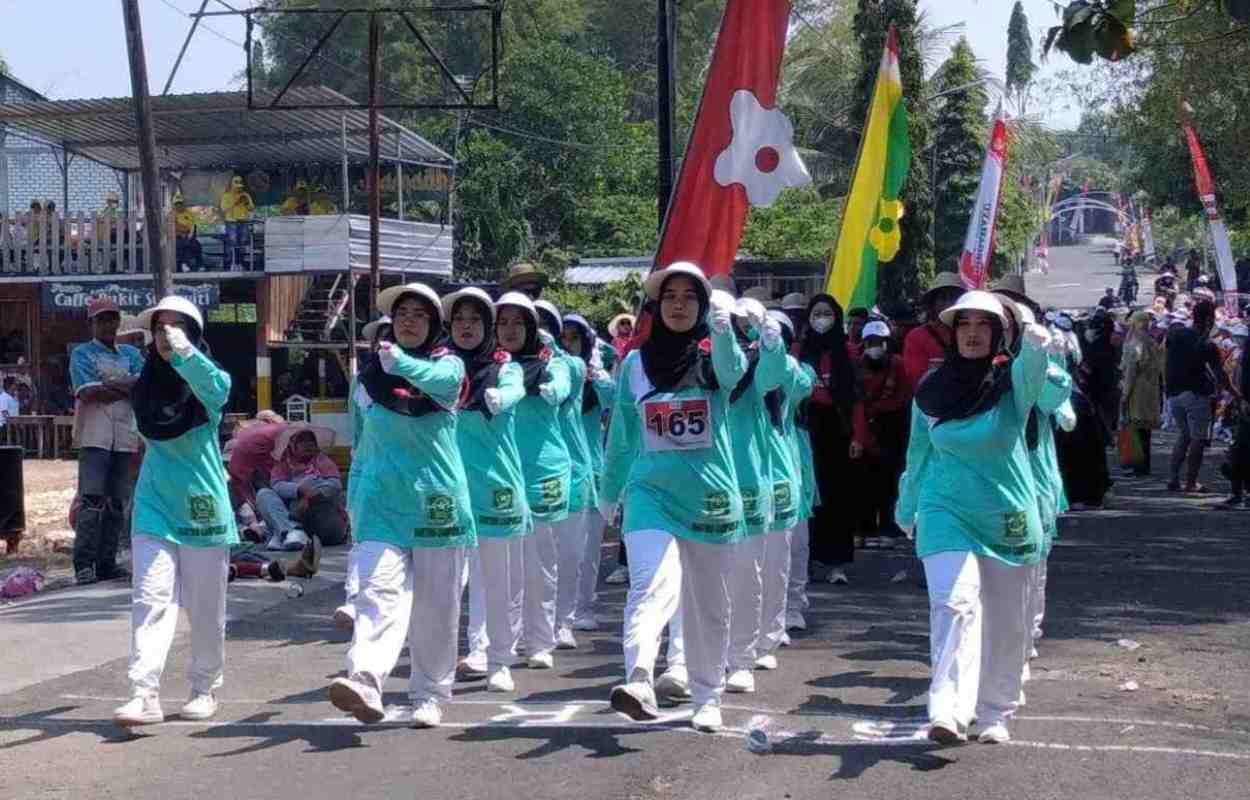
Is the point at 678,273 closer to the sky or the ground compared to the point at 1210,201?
closer to the ground

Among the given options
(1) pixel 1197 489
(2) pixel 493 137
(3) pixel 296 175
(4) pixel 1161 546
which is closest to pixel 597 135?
(2) pixel 493 137

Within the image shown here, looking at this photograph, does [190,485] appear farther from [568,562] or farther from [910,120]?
[910,120]

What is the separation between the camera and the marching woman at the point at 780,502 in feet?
32.0

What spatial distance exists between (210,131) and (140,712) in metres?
24.1

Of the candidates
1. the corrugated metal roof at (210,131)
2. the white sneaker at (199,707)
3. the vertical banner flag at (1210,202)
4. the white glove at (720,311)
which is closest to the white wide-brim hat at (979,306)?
the white glove at (720,311)

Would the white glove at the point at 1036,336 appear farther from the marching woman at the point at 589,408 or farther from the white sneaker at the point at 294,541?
the white sneaker at the point at 294,541

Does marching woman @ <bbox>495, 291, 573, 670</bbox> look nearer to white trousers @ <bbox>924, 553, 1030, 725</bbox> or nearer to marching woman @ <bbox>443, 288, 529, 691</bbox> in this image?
marching woman @ <bbox>443, 288, 529, 691</bbox>

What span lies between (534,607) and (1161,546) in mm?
7612

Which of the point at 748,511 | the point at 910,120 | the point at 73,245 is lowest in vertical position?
the point at 748,511

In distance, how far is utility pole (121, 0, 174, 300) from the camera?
1773 centimetres

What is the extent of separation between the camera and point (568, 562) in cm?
1090

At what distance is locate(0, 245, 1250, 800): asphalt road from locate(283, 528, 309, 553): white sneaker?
2958 millimetres

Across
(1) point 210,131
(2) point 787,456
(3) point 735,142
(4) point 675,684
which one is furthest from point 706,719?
(1) point 210,131

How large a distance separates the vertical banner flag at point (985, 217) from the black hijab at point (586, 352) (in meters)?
6.78
